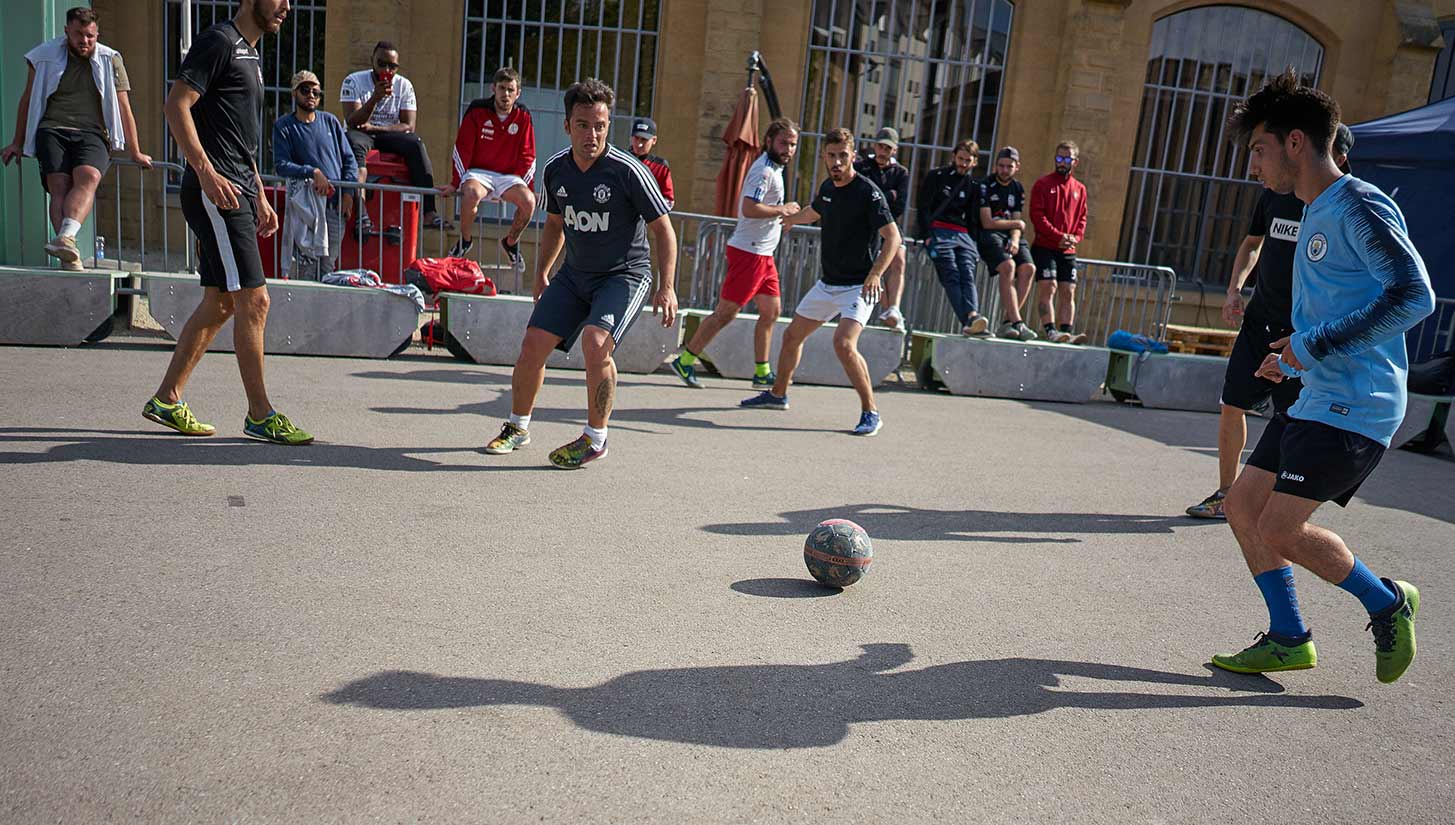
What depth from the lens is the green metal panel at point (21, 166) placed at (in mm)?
9923

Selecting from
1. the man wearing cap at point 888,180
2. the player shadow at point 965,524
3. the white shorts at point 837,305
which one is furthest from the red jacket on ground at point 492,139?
the player shadow at point 965,524

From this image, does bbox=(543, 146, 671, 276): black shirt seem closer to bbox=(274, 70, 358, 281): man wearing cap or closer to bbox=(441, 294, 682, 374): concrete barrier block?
bbox=(441, 294, 682, 374): concrete barrier block

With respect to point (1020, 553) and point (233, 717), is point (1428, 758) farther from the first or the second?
point (233, 717)

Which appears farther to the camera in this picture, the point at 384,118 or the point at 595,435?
the point at 384,118

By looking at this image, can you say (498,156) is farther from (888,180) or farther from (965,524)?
(965,524)

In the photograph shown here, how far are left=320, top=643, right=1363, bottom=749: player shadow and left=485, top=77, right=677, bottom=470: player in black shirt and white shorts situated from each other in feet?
9.34

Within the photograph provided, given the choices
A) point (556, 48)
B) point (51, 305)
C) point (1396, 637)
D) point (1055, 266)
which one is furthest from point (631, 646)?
point (556, 48)

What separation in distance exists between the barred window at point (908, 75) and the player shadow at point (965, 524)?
10.8 m

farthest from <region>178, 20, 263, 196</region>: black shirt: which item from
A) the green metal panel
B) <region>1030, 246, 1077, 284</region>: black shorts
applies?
<region>1030, 246, 1077, 284</region>: black shorts

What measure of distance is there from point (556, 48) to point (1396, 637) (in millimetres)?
14140

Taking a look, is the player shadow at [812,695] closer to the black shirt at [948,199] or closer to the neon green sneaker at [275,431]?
the neon green sneaker at [275,431]

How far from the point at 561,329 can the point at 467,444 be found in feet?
3.15

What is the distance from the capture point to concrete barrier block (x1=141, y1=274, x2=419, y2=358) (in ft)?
30.6

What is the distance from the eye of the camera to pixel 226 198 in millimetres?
5773
